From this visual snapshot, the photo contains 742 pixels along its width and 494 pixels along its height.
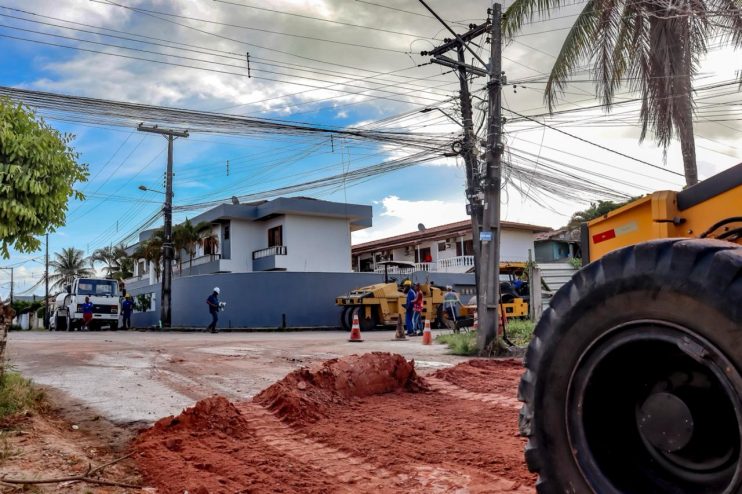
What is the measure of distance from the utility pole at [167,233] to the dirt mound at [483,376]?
2584cm

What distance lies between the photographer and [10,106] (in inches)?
218

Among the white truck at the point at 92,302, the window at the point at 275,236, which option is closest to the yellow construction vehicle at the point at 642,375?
the white truck at the point at 92,302

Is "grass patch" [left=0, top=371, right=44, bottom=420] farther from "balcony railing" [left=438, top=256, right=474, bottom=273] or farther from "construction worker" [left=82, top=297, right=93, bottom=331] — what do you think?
"balcony railing" [left=438, top=256, right=474, bottom=273]

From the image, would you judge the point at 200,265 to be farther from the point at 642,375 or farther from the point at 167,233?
the point at 642,375

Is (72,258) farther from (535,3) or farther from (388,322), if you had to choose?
(535,3)

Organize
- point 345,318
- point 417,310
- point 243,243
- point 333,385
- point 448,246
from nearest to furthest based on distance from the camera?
point 333,385
point 417,310
point 345,318
point 243,243
point 448,246

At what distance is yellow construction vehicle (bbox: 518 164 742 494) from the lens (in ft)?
6.07

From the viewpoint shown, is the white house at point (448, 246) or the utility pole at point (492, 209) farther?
the white house at point (448, 246)

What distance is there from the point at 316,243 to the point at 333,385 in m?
32.0

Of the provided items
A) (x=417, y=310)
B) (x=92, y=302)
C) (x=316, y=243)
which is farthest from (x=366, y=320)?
(x=92, y=302)

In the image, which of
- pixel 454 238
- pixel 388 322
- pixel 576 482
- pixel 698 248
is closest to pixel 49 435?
pixel 576 482

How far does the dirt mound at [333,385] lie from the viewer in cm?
586

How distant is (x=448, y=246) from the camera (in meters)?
43.5

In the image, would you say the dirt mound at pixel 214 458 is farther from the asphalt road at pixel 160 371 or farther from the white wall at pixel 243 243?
the white wall at pixel 243 243
